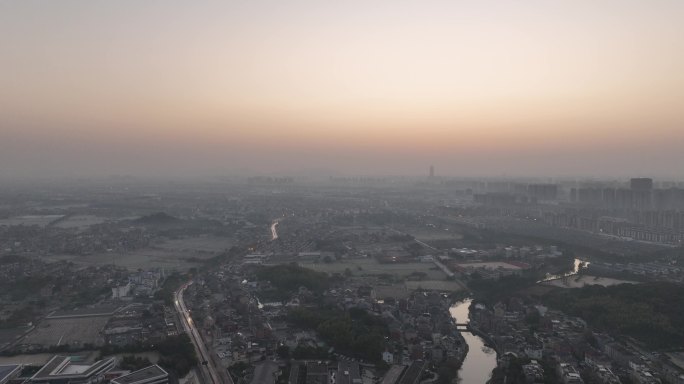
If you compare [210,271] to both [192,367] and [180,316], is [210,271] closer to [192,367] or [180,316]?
[180,316]

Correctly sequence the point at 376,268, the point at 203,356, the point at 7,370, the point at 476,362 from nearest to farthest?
the point at 7,370, the point at 203,356, the point at 476,362, the point at 376,268

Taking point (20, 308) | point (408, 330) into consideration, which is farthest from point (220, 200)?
point (408, 330)

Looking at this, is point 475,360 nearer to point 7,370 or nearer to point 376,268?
point 376,268

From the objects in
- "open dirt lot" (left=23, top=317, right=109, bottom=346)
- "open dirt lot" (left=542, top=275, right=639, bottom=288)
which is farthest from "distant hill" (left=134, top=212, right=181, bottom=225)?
"open dirt lot" (left=542, top=275, right=639, bottom=288)

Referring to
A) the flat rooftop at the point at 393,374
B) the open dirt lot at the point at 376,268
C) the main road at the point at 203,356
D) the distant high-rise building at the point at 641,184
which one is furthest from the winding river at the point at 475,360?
the distant high-rise building at the point at 641,184

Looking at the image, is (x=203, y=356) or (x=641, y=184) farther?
(x=641, y=184)

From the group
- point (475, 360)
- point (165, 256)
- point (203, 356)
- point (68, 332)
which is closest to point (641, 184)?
point (475, 360)
